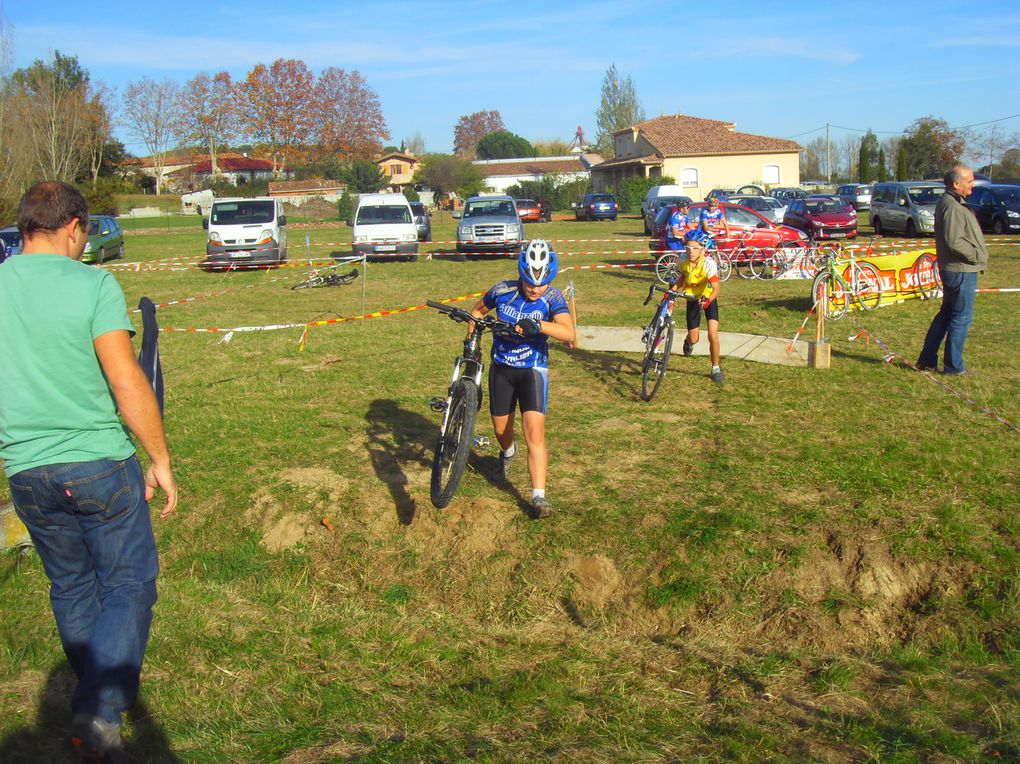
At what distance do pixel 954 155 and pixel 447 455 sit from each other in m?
74.2

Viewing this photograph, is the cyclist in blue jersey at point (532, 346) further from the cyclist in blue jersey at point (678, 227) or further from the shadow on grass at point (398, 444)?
the cyclist in blue jersey at point (678, 227)

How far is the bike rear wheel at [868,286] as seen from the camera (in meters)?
14.6

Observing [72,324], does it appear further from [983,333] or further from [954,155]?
[954,155]

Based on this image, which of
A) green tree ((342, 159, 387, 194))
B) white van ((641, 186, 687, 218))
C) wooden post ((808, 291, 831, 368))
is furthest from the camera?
green tree ((342, 159, 387, 194))

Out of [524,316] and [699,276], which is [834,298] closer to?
[699,276]

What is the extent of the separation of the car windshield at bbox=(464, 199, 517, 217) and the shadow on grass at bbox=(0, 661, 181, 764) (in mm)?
24060

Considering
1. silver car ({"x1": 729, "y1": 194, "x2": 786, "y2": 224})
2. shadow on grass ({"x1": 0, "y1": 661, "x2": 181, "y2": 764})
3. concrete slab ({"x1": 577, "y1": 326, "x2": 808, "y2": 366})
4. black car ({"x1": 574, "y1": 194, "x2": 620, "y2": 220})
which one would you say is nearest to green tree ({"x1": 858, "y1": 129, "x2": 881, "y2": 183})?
black car ({"x1": 574, "y1": 194, "x2": 620, "y2": 220})

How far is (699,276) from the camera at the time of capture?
9508 millimetres

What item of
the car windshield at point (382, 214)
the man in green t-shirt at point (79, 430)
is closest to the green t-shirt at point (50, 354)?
the man in green t-shirt at point (79, 430)

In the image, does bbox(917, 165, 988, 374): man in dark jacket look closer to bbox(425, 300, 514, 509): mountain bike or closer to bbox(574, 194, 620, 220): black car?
bbox(425, 300, 514, 509): mountain bike

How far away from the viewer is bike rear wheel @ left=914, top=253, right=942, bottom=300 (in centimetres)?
1555

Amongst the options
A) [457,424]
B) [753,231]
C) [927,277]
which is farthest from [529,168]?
[457,424]

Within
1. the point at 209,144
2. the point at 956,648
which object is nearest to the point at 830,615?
the point at 956,648

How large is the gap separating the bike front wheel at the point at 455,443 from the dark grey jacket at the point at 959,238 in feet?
18.6
